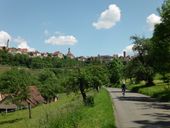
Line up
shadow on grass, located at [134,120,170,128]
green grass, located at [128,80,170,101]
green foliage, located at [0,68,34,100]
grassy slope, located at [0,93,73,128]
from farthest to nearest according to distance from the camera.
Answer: green foliage, located at [0,68,34,100], green grass, located at [128,80,170,101], grassy slope, located at [0,93,73,128], shadow on grass, located at [134,120,170,128]

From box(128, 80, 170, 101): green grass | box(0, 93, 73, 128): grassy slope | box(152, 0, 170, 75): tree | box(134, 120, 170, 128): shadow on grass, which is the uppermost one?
box(152, 0, 170, 75): tree

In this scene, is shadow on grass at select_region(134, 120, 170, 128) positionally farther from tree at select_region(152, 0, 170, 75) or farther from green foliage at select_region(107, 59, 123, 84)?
green foliage at select_region(107, 59, 123, 84)

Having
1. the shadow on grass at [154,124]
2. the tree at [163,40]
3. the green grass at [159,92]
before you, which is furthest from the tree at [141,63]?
the shadow on grass at [154,124]

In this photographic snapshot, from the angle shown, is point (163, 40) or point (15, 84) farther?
point (15, 84)

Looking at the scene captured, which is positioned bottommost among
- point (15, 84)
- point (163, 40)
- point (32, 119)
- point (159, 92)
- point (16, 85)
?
point (32, 119)

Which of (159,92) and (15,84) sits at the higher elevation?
(15,84)

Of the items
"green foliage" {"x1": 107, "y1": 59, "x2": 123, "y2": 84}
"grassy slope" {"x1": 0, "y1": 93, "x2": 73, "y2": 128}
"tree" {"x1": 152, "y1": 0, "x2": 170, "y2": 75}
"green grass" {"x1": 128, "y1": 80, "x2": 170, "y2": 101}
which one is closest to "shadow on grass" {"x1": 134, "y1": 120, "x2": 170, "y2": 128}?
"grassy slope" {"x1": 0, "y1": 93, "x2": 73, "y2": 128}

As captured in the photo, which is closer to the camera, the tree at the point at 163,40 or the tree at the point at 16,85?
the tree at the point at 163,40

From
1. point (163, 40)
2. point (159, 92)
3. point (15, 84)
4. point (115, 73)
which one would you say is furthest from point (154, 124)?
point (115, 73)

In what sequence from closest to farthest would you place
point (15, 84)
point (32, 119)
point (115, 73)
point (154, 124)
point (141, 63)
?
1. point (154, 124)
2. point (32, 119)
3. point (15, 84)
4. point (141, 63)
5. point (115, 73)

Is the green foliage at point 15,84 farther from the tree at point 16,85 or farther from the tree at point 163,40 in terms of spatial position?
the tree at point 163,40

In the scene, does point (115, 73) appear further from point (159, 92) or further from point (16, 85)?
point (159, 92)

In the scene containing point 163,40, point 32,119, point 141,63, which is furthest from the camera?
point 141,63

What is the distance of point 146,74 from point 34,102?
35.3 metres
